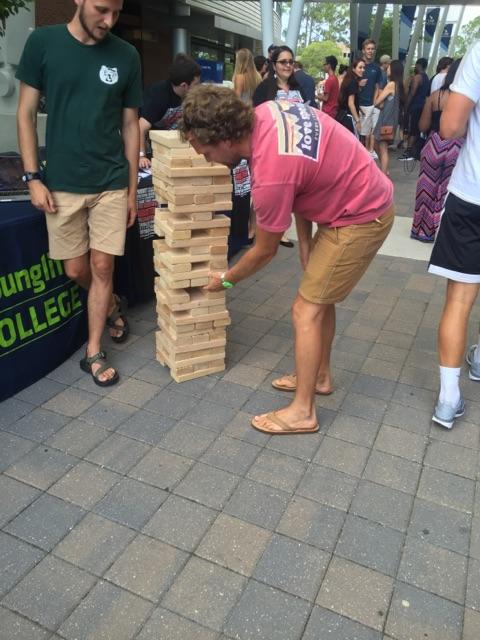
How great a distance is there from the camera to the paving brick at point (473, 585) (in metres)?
1.84

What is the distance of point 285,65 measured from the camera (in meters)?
5.20

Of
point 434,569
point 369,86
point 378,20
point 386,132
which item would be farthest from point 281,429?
point 378,20

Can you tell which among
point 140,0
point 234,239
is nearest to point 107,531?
point 234,239

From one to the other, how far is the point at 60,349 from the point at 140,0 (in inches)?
513

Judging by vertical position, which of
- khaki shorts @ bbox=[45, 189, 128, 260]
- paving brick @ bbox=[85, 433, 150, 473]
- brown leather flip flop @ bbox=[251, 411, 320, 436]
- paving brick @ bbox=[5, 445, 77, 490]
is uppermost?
khaki shorts @ bbox=[45, 189, 128, 260]

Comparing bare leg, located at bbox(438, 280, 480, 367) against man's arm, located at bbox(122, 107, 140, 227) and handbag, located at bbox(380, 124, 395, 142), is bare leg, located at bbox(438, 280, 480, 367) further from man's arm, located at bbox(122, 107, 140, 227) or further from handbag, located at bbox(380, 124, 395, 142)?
handbag, located at bbox(380, 124, 395, 142)

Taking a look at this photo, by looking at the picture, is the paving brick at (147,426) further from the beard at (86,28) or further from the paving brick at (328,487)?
the beard at (86,28)

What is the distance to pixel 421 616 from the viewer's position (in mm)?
1796

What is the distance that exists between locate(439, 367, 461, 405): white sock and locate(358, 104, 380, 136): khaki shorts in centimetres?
760

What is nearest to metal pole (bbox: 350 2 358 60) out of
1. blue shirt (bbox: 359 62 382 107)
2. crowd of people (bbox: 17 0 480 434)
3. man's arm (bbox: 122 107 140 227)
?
blue shirt (bbox: 359 62 382 107)

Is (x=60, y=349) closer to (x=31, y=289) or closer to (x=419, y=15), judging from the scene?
(x=31, y=289)

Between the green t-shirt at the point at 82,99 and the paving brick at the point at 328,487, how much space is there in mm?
1808

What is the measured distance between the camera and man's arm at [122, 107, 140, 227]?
2.94 metres

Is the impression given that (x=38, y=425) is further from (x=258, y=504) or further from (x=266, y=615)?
(x=266, y=615)
